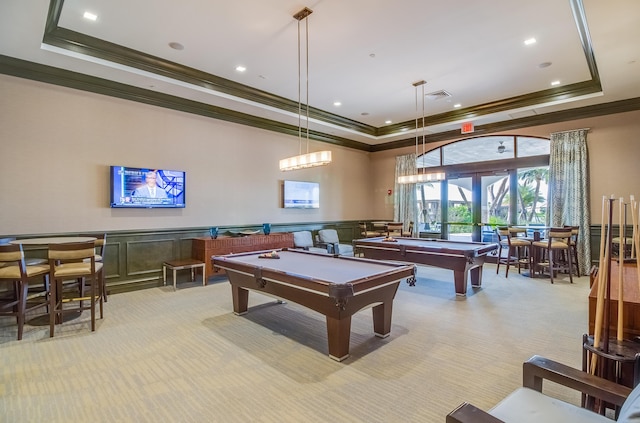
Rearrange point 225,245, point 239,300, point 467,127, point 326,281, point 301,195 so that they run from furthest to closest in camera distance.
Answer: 1. point 301,195
2. point 467,127
3. point 225,245
4. point 239,300
5. point 326,281

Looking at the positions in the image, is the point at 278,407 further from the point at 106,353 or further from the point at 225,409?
the point at 106,353

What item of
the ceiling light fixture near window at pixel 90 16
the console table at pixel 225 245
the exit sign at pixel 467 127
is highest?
the ceiling light fixture near window at pixel 90 16

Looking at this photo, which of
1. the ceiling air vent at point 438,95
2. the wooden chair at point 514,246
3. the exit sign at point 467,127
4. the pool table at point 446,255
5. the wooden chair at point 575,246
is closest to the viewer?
the pool table at point 446,255

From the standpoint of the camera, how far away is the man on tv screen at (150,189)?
17.9ft

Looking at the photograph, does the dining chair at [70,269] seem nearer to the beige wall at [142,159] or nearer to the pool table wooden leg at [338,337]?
the beige wall at [142,159]

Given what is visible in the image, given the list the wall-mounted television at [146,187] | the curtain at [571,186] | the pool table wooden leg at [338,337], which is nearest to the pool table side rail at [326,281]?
the pool table wooden leg at [338,337]

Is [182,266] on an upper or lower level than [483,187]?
lower

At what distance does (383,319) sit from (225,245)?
11.8ft

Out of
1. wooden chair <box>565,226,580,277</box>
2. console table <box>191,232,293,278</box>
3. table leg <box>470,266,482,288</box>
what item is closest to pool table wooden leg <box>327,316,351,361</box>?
console table <box>191,232,293,278</box>

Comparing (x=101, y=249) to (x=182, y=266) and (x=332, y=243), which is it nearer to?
(x=182, y=266)

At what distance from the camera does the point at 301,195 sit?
812 cm

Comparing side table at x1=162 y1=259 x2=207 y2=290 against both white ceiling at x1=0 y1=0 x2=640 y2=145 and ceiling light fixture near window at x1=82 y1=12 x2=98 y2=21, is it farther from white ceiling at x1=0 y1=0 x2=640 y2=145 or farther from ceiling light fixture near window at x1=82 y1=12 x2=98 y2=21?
ceiling light fixture near window at x1=82 y1=12 x2=98 y2=21

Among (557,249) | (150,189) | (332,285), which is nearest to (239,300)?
(332,285)

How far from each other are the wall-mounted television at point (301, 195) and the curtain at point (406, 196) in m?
2.58
